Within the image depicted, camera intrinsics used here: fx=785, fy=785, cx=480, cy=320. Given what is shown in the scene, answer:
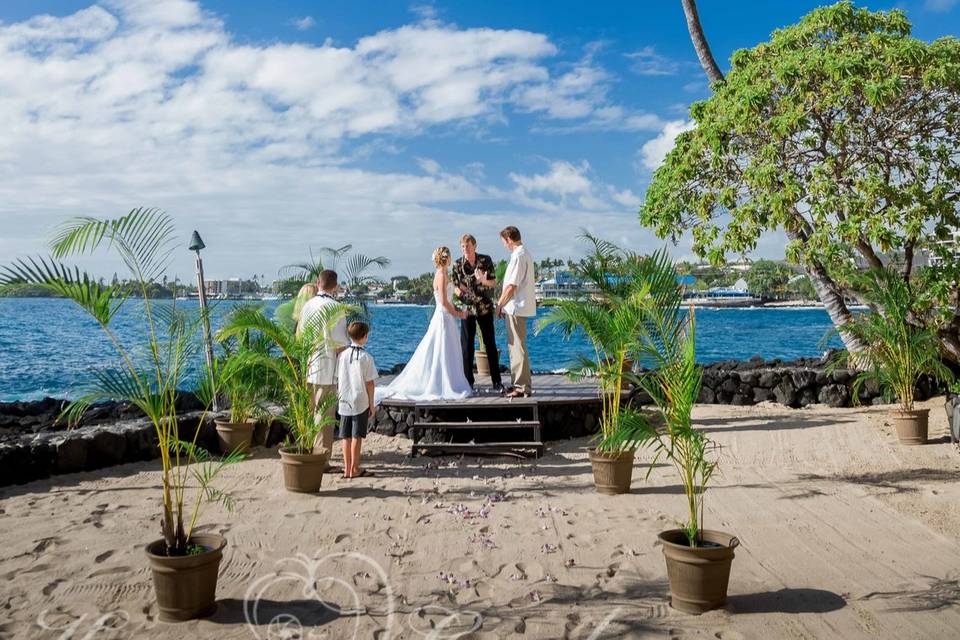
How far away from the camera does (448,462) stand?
9164mm

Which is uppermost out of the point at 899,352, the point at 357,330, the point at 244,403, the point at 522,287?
the point at 522,287

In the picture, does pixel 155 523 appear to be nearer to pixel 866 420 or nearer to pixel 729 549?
pixel 729 549

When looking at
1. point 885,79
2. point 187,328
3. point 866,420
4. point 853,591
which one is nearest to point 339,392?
point 187,328

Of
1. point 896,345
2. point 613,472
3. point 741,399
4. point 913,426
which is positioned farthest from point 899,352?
point 613,472

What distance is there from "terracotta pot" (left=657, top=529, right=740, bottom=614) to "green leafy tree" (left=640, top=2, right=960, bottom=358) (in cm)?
741

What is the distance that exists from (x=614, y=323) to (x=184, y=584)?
161 inches

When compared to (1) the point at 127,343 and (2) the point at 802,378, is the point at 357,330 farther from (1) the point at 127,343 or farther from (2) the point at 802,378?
(1) the point at 127,343

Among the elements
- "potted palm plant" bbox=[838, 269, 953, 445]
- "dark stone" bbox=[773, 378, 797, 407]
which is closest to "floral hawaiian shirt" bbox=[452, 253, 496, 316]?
"potted palm plant" bbox=[838, 269, 953, 445]

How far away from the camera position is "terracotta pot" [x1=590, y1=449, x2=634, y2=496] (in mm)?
7410

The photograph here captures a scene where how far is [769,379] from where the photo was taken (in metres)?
13.2

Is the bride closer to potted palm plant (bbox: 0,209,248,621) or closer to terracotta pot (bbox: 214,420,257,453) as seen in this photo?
terracotta pot (bbox: 214,420,257,453)

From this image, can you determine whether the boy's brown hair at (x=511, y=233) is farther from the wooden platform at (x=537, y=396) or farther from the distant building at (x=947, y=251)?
the distant building at (x=947, y=251)

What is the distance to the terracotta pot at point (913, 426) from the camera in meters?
9.30

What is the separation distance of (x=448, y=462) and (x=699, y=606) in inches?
192
